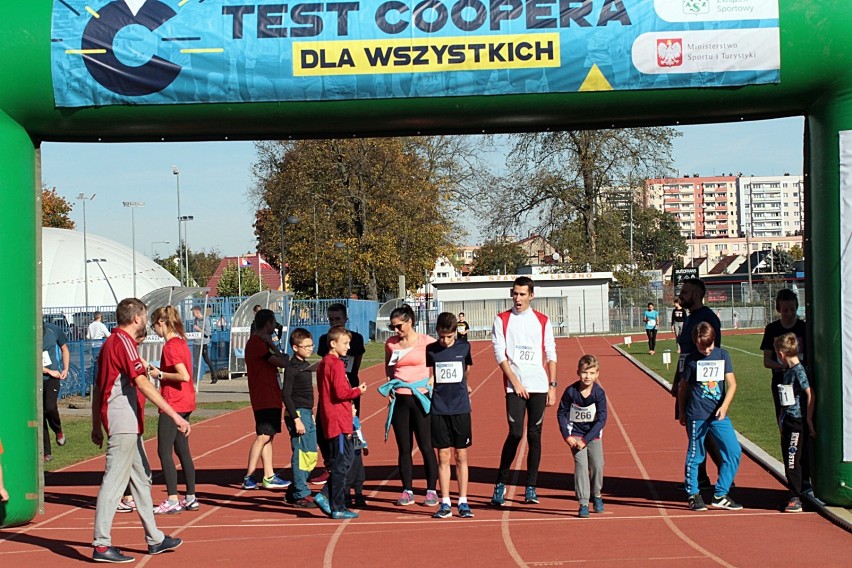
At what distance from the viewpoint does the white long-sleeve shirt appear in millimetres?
10289

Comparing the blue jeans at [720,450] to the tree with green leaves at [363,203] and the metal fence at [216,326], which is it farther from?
the tree with green leaves at [363,203]

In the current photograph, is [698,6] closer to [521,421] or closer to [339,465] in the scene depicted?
[521,421]

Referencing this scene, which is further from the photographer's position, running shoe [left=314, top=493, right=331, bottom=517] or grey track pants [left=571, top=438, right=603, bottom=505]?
running shoe [left=314, top=493, right=331, bottom=517]

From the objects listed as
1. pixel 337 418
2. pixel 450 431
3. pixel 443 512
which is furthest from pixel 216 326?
pixel 443 512

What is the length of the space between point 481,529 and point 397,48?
3977mm

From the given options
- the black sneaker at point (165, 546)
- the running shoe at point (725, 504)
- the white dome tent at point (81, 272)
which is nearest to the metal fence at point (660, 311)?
the white dome tent at point (81, 272)

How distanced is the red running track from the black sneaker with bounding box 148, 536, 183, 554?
0.05 m

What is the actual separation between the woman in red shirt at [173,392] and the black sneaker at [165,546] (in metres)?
1.75

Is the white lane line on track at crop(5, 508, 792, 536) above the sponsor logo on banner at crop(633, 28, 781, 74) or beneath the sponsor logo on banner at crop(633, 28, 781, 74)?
beneath

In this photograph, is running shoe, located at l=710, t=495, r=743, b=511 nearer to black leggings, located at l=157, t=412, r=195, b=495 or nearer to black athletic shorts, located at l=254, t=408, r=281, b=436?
black athletic shorts, located at l=254, t=408, r=281, b=436

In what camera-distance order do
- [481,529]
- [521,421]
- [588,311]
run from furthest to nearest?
[588,311] < [521,421] < [481,529]

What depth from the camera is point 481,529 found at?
9.23 meters

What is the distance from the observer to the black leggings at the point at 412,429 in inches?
411

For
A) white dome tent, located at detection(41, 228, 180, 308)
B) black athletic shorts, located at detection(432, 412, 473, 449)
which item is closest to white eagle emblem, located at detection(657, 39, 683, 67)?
black athletic shorts, located at detection(432, 412, 473, 449)
